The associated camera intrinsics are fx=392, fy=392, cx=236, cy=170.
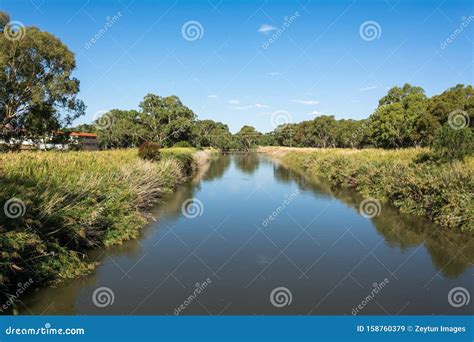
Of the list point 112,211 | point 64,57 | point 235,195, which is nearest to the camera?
point 112,211

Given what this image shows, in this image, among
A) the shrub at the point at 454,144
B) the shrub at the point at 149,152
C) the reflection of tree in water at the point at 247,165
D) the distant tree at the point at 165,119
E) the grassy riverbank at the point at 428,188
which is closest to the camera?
the grassy riverbank at the point at 428,188

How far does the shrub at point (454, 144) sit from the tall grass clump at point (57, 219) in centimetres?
1336

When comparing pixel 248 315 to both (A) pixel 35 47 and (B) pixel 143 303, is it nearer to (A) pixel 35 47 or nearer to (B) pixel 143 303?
(B) pixel 143 303

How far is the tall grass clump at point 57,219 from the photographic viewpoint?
7.08 metres

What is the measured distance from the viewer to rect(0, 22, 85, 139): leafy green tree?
3055 cm

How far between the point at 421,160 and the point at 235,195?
9.90m

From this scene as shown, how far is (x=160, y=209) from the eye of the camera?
54.0 ft

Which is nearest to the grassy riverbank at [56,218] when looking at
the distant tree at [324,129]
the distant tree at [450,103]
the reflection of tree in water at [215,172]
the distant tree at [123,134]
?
the reflection of tree in water at [215,172]

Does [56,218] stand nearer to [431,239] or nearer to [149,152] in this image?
[431,239]

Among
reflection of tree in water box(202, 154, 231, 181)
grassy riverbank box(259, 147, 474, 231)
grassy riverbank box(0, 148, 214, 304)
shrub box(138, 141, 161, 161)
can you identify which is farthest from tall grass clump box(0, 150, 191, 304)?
reflection of tree in water box(202, 154, 231, 181)

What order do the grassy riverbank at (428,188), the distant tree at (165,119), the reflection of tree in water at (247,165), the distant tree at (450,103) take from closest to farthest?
the grassy riverbank at (428,188), the distant tree at (450,103), the reflection of tree in water at (247,165), the distant tree at (165,119)

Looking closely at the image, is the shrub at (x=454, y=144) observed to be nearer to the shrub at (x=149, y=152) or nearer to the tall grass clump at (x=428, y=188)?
the tall grass clump at (x=428, y=188)

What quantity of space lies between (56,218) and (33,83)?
28.8 metres

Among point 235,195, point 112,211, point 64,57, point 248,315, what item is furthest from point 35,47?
point 248,315
